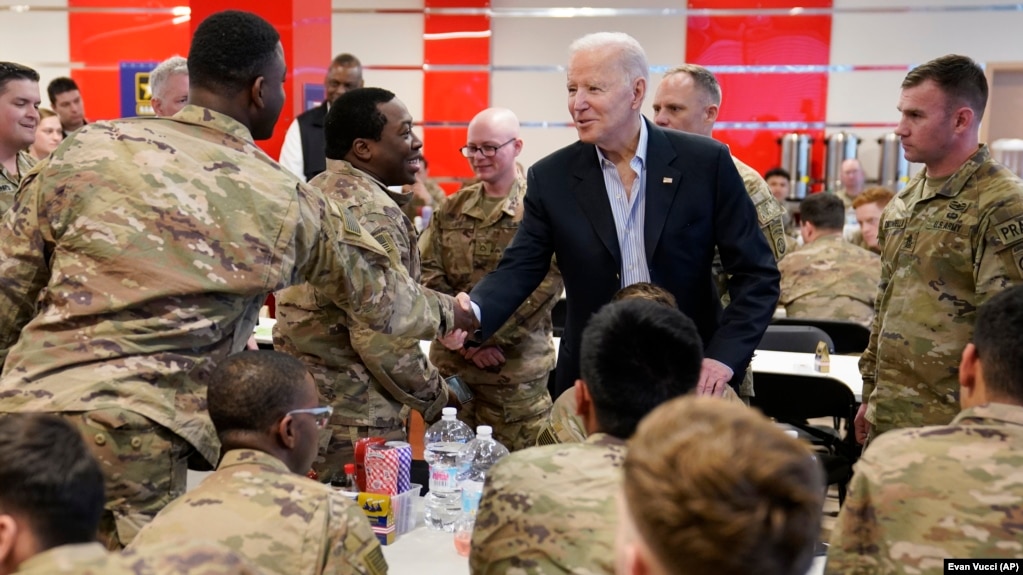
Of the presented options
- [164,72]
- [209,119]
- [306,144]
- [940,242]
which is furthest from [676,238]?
[306,144]

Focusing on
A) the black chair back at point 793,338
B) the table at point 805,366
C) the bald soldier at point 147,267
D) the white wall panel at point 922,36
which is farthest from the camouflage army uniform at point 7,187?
the white wall panel at point 922,36

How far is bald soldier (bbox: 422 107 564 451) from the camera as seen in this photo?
14.3 ft

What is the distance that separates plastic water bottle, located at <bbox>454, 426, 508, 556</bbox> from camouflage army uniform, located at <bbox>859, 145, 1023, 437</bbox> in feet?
4.32

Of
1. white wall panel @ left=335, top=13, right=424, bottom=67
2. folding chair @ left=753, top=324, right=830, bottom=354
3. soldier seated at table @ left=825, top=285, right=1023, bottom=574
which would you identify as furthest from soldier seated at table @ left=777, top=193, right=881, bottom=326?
white wall panel @ left=335, top=13, right=424, bottom=67

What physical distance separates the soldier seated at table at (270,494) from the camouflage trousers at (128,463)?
20cm

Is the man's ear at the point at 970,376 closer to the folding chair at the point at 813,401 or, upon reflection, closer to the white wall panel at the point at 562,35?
the folding chair at the point at 813,401

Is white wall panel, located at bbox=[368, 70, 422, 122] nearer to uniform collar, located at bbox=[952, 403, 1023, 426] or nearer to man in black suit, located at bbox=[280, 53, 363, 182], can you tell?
man in black suit, located at bbox=[280, 53, 363, 182]

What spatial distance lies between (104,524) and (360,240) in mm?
901

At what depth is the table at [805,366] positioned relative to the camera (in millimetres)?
4457

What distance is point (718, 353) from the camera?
287 cm

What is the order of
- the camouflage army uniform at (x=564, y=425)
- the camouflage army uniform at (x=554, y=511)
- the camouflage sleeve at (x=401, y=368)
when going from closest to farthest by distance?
the camouflage army uniform at (x=554, y=511) < the camouflage army uniform at (x=564, y=425) < the camouflage sleeve at (x=401, y=368)

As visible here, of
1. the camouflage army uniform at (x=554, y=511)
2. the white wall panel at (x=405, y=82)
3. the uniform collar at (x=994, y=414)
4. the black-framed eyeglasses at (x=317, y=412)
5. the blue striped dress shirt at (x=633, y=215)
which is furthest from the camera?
the white wall panel at (x=405, y=82)

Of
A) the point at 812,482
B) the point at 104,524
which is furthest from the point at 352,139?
the point at 812,482

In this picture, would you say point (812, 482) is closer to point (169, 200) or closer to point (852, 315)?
point (169, 200)
